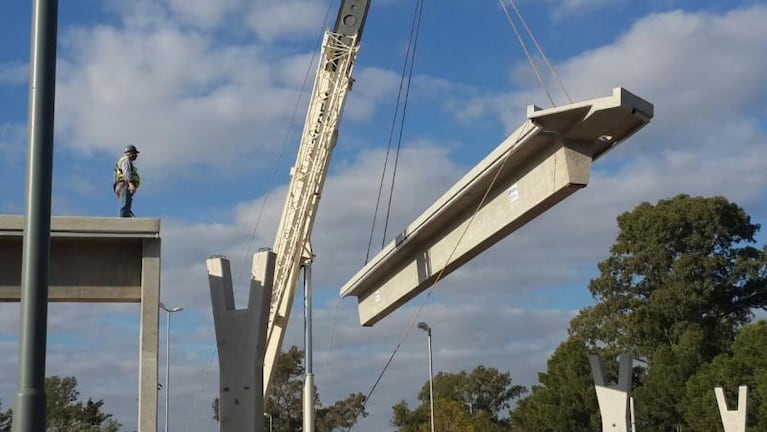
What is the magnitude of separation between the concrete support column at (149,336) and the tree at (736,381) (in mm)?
39211

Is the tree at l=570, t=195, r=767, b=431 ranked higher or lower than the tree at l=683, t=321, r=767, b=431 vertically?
higher

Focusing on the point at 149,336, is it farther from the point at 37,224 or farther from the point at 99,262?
the point at 37,224

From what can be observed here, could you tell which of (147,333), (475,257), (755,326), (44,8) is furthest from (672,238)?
(44,8)

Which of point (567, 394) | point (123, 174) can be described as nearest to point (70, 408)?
point (567, 394)

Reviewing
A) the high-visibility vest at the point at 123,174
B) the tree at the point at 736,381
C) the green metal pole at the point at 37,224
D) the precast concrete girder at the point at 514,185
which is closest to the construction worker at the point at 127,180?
the high-visibility vest at the point at 123,174

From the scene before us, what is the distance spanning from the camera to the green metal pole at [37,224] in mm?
7789

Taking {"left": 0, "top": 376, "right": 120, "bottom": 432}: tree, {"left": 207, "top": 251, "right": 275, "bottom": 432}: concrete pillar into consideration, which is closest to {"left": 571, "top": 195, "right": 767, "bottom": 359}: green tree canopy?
{"left": 0, "top": 376, "right": 120, "bottom": 432}: tree

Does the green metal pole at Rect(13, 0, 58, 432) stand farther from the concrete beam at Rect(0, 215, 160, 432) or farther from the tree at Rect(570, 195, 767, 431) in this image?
the tree at Rect(570, 195, 767, 431)

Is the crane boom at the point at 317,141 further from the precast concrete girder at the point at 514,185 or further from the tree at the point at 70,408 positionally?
the tree at the point at 70,408

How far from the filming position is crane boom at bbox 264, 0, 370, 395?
2986 centimetres

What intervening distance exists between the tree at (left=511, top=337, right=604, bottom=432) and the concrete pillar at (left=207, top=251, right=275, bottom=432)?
4745 cm

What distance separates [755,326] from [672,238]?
15955 millimetres

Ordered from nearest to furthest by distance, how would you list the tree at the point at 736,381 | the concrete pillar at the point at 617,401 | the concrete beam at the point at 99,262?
the concrete beam at the point at 99,262, the concrete pillar at the point at 617,401, the tree at the point at 736,381

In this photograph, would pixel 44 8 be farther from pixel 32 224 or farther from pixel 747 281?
pixel 747 281
